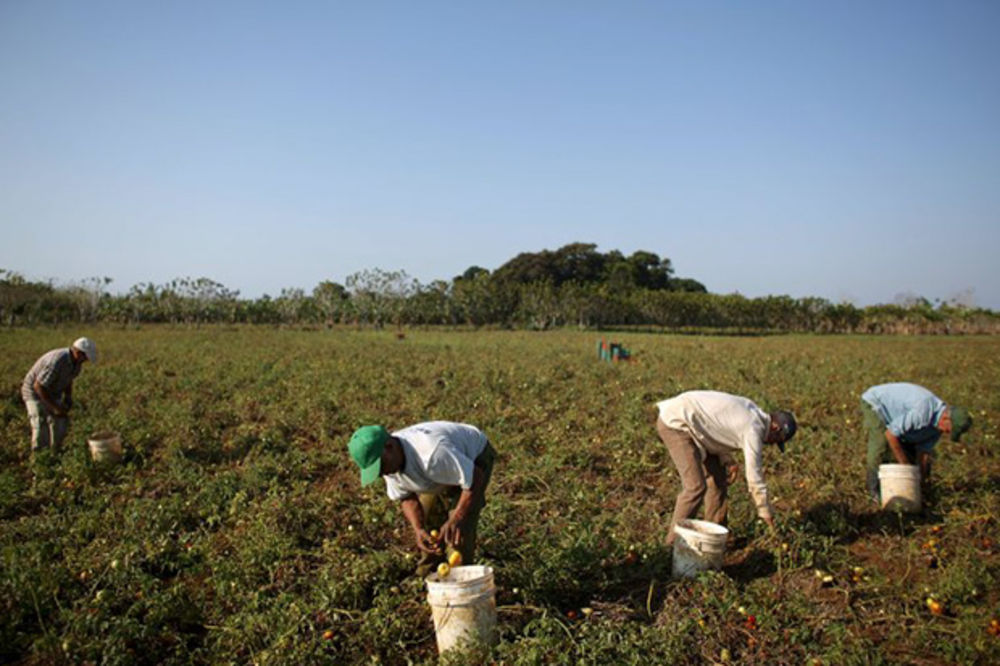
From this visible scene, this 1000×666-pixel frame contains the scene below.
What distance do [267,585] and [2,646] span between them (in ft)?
4.92

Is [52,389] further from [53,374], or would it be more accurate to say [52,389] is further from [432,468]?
[432,468]

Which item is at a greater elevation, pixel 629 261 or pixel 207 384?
pixel 629 261

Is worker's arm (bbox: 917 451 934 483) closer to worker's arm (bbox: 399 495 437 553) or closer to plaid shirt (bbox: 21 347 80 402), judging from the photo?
worker's arm (bbox: 399 495 437 553)

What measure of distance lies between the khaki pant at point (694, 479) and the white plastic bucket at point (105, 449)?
240 inches

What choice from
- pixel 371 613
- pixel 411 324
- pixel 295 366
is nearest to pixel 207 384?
pixel 295 366

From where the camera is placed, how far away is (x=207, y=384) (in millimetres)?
13203

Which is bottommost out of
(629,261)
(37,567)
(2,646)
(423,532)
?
(2,646)

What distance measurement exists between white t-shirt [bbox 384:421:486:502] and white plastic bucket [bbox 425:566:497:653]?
56 cm

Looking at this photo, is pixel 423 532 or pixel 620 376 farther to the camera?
pixel 620 376

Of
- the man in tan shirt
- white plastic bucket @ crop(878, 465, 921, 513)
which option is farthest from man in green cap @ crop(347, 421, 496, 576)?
white plastic bucket @ crop(878, 465, 921, 513)

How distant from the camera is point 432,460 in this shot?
3.77 metres

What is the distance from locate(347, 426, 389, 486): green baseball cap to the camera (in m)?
3.54

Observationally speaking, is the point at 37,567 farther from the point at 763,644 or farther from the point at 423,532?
the point at 763,644

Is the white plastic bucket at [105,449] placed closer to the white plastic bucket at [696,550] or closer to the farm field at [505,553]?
the farm field at [505,553]
